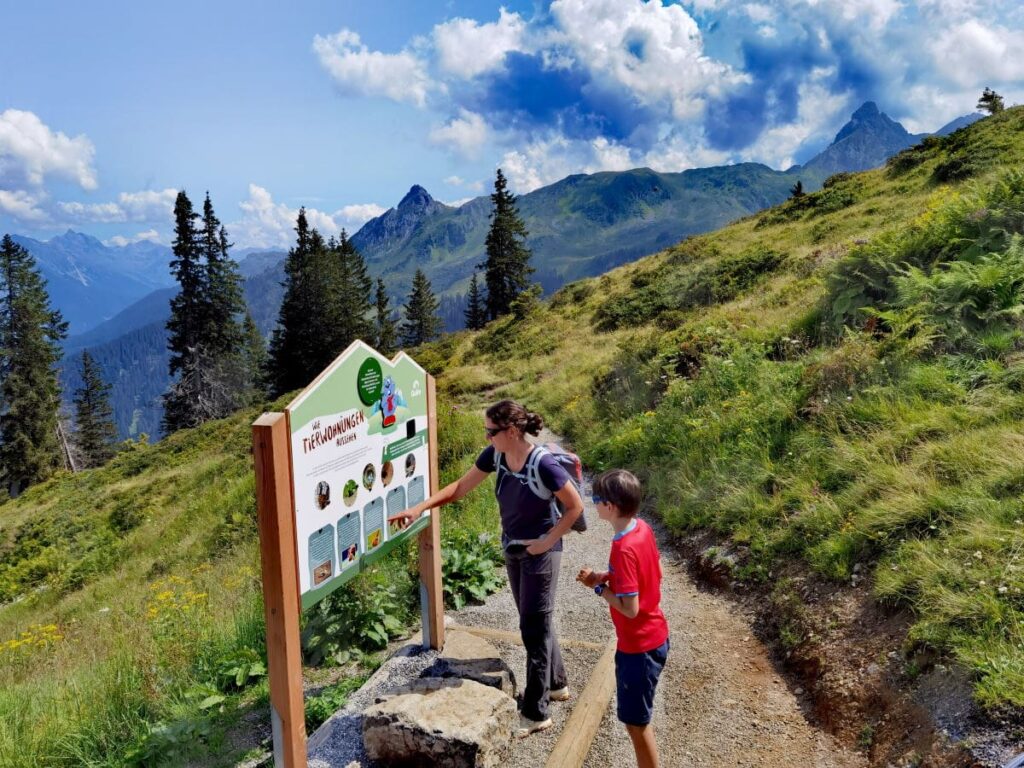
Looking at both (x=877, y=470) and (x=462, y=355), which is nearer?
(x=877, y=470)

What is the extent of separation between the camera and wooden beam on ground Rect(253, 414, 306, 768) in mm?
3004

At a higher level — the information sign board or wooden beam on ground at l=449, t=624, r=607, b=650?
the information sign board

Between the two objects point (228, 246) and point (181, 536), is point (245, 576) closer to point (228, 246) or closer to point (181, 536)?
point (181, 536)

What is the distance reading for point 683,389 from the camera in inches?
380

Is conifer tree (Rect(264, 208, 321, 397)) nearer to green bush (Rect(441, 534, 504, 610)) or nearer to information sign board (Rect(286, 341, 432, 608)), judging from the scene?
green bush (Rect(441, 534, 504, 610))

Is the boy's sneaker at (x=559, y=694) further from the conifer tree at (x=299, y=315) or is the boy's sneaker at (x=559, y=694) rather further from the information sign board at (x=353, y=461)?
the conifer tree at (x=299, y=315)

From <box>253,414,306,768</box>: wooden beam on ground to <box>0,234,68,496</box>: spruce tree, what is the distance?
43273mm

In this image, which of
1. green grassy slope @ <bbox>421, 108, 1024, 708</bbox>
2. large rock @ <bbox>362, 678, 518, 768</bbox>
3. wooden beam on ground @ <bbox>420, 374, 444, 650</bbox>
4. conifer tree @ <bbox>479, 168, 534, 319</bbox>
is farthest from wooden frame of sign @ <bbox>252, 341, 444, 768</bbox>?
conifer tree @ <bbox>479, 168, 534, 319</bbox>

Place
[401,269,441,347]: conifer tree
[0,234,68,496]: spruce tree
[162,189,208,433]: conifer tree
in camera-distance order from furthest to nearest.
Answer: [401,269,441,347]: conifer tree → [162,189,208,433]: conifer tree → [0,234,68,496]: spruce tree

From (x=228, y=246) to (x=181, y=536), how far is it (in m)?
35.6

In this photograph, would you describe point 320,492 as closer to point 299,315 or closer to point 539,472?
point 539,472

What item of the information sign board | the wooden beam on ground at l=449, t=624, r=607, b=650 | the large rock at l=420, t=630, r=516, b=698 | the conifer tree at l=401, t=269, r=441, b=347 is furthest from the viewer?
the conifer tree at l=401, t=269, r=441, b=347

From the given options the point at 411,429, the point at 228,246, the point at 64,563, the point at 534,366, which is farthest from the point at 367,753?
the point at 228,246

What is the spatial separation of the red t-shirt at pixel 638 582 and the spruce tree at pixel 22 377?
146ft
